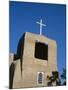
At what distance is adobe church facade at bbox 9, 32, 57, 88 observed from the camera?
2.22 m

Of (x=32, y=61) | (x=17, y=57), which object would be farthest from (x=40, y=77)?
(x=17, y=57)

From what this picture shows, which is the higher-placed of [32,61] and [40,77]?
[32,61]

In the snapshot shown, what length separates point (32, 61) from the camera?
227 cm

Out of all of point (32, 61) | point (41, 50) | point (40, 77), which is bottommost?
point (40, 77)

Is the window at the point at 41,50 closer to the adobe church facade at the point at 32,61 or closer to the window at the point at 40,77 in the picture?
the adobe church facade at the point at 32,61

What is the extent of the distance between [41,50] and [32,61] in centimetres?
14

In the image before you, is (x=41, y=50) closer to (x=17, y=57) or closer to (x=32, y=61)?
(x=32, y=61)

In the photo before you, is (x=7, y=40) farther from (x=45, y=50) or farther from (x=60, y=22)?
(x=60, y=22)

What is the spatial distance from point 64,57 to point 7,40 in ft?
2.01

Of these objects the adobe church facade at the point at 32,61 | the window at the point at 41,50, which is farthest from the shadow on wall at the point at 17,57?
the window at the point at 41,50

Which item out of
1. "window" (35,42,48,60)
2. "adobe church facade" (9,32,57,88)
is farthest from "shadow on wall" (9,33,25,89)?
"window" (35,42,48,60)

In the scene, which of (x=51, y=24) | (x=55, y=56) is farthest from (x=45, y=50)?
(x=51, y=24)

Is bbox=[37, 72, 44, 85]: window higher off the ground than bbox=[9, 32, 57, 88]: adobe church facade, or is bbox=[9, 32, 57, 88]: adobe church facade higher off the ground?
bbox=[9, 32, 57, 88]: adobe church facade

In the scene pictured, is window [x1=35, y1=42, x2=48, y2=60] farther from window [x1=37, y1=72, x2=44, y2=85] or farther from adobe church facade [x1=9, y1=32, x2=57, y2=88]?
window [x1=37, y1=72, x2=44, y2=85]
